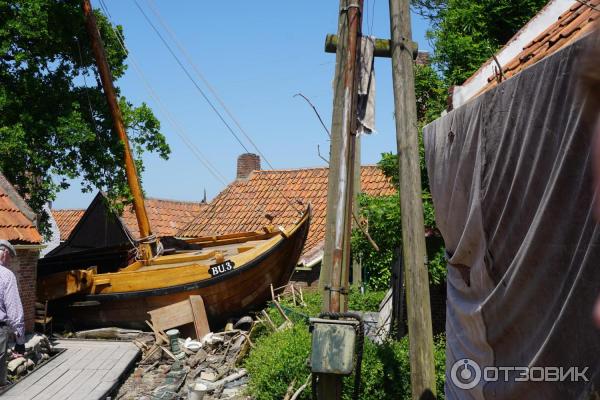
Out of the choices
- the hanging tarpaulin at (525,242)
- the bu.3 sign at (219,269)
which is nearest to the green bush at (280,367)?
the hanging tarpaulin at (525,242)

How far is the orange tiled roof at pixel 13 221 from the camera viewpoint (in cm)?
1252

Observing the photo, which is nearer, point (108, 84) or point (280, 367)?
point (280, 367)

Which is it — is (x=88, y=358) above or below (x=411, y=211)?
below

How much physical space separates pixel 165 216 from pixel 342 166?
23889 millimetres

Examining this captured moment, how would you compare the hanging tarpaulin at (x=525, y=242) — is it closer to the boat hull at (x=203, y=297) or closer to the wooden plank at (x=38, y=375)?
the wooden plank at (x=38, y=375)

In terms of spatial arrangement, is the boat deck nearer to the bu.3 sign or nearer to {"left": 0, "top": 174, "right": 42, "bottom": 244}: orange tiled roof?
the bu.3 sign

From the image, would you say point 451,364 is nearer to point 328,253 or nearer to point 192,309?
point 328,253

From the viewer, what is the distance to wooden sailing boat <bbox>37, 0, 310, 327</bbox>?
16031 mm

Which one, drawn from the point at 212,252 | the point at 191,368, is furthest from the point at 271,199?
the point at 191,368

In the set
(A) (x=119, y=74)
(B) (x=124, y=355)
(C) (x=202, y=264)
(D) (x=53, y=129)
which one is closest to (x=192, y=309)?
(C) (x=202, y=264)

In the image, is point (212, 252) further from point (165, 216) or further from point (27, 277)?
point (165, 216)

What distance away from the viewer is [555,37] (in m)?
7.77

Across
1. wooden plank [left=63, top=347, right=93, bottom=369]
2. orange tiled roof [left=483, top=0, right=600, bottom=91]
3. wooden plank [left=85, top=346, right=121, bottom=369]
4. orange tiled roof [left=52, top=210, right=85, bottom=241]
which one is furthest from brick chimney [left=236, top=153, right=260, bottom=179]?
orange tiled roof [left=483, top=0, right=600, bottom=91]

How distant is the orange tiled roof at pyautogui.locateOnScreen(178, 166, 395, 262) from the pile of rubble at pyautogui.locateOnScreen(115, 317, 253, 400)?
7.79 m
